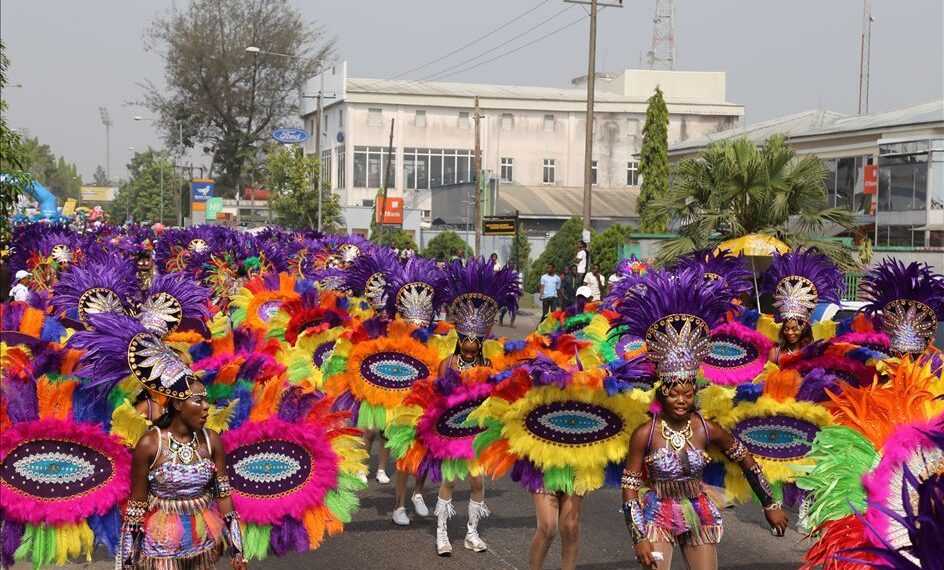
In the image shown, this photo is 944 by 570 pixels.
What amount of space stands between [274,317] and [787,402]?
24.1 feet

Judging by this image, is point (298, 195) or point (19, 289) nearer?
Answer: point (19, 289)

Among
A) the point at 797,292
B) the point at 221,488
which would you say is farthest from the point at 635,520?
the point at 797,292

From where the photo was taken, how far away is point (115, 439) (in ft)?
22.6

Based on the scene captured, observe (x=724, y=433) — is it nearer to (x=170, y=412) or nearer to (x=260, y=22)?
(x=170, y=412)

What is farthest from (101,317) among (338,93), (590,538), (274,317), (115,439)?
(338,93)

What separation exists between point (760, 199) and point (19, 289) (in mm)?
11826

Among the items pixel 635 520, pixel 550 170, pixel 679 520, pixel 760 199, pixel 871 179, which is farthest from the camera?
pixel 550 170

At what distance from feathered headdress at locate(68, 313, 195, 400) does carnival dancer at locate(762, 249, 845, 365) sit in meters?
5.49

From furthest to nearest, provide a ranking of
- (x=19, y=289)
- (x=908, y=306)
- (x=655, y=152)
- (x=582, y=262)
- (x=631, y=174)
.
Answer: (x=631, y=174) → (x=655, y=152) → (x=582, y=262) → (x=19, y=289) → (x=908, y=306)

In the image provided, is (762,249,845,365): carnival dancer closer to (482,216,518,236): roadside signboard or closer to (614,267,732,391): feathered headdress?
(614,267,732,391): feathered headdress

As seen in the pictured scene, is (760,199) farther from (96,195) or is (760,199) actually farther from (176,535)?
(96,195)

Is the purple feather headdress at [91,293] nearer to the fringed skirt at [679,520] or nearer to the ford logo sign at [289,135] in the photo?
the fringed skirt at [679,520]

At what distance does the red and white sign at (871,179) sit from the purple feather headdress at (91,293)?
25.4 m

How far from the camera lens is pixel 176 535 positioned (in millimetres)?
6113
